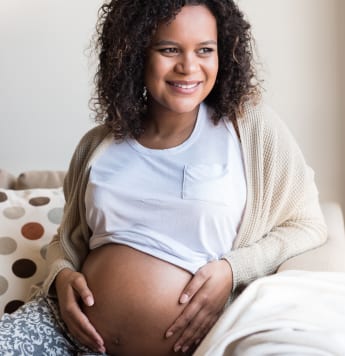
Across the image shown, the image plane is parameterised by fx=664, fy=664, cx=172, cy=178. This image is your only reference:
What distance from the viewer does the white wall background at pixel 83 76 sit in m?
2.00

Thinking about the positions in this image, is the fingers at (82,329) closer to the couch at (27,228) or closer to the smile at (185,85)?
the couch at (27,228)

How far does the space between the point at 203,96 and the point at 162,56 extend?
12 cm

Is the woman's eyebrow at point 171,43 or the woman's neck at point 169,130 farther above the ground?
the woman's eyebrow at point 171,43

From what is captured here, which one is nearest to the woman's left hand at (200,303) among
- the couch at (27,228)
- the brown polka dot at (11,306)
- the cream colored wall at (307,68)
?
the couch at (27,228)

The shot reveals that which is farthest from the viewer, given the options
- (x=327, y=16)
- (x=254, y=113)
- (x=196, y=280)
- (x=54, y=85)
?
(x=54, y=85)

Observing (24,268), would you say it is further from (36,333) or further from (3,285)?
(36,333)

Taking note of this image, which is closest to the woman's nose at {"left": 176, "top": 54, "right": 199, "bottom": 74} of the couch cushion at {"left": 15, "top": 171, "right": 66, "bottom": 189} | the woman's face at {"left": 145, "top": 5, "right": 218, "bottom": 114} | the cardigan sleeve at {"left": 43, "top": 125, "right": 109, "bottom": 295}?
the woman's face at {"left": 145, "top": 5, "right": 218, "bottom": 114}

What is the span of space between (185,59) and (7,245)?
74 cm

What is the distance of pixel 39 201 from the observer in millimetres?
1846

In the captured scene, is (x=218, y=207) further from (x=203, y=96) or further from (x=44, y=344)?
(x=44, y=344)

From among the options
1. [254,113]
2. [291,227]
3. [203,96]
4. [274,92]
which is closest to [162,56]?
[203,96]

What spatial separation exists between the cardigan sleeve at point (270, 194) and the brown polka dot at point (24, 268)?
1.92 ft

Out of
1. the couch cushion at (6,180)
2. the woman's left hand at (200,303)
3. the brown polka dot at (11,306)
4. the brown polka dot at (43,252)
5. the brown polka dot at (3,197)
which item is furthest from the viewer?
the couch cushion at (6,180)

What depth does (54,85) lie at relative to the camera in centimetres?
211
